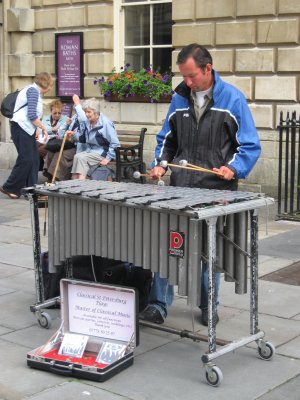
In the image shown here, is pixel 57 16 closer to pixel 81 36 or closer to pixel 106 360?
pixel 81 36

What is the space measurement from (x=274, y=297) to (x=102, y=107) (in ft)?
23.6

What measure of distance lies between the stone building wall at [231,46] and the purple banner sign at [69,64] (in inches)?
5.2

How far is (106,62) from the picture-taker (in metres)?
12.6

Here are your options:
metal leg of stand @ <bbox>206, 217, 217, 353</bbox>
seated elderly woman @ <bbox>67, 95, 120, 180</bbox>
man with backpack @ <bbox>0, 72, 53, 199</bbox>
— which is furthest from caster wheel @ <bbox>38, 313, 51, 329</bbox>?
man with backpack @ <bbox>0, 72, 53, 199</bbox>

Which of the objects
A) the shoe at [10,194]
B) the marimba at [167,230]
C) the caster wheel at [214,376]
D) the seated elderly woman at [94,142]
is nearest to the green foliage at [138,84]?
the seated elderly woman at [94,142]

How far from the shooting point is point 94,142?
995 centimetres

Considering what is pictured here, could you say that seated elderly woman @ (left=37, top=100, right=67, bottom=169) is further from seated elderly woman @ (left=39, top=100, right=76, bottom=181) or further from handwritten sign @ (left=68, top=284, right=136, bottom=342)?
handwritten sign @ (left=68, top=284, right=136, bottom=342)

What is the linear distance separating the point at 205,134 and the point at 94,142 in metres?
4.90

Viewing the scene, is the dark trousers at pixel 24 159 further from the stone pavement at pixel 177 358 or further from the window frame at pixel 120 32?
the stone pavement at pixel 177 358

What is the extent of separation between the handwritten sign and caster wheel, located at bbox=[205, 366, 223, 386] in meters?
0.58

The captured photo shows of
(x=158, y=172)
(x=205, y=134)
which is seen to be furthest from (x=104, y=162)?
(x=205, y=134)

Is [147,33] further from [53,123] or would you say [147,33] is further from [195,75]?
[195,75]

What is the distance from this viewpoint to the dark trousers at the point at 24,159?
10469 millimetres

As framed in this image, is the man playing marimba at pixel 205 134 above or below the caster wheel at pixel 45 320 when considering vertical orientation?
above
